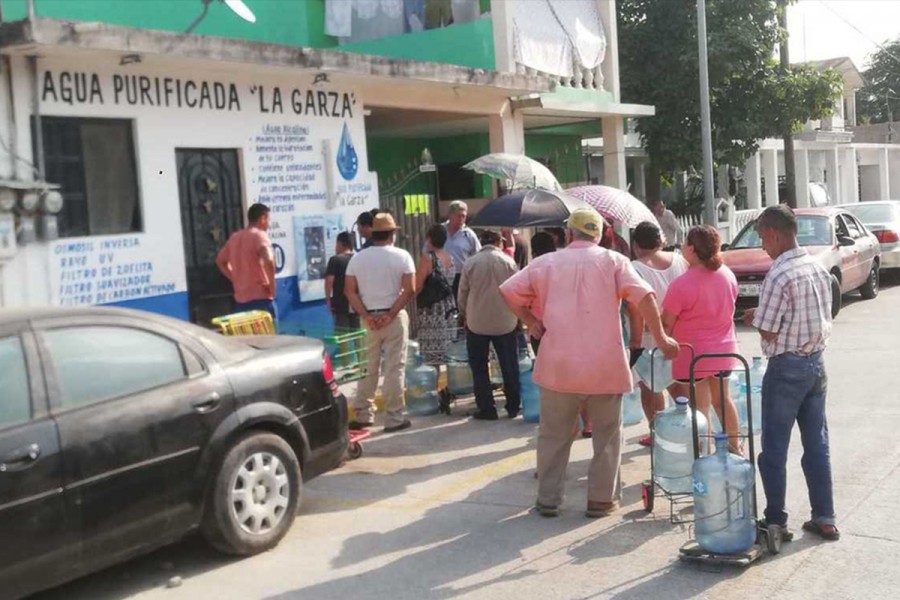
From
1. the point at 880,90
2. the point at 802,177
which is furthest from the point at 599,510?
the point at 880,90

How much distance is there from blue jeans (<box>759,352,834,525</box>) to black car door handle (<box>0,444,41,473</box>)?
3623 millimetres

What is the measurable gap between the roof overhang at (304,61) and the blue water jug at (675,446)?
213 inches

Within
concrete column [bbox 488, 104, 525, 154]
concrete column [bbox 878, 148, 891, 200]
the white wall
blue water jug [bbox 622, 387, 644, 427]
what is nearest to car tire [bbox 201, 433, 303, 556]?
blue water jug [bbox 622, 387, 644, 427]

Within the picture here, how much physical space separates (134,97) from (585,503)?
5680mm

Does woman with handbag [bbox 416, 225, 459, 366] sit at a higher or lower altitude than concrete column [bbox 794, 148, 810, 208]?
lower

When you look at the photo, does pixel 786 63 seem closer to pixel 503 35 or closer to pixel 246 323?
pixel 503 35

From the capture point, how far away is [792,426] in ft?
17.6

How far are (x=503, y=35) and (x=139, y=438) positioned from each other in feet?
33.0

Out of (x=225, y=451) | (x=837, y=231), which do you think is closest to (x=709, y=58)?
(x=837, y=231)

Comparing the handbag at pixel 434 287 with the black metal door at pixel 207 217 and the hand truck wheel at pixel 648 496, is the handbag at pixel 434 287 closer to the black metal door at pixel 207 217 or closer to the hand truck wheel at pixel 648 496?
the black metal door at pixel 207 217

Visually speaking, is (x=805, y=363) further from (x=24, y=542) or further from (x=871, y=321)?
(x=871, y=321)

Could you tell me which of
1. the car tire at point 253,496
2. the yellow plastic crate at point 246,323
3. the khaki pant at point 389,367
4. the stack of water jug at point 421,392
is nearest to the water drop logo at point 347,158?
the stack of water jug at point 421,392

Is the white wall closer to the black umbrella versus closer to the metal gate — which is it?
the metal gate

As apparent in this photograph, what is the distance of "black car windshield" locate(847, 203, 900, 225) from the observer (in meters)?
19.2
